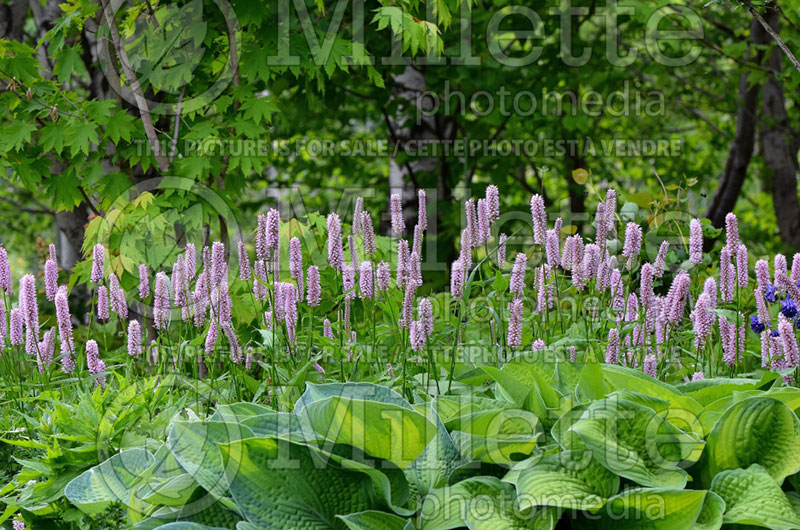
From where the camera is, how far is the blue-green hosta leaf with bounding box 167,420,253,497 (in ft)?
5.81

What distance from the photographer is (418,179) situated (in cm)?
766

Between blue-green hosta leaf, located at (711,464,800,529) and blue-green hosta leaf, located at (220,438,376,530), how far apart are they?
754 millimetres

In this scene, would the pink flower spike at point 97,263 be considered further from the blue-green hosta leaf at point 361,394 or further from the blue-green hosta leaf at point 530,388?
the blue-green hosta leaf at point 530,388

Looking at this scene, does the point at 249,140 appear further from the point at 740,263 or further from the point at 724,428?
the point at 724,428

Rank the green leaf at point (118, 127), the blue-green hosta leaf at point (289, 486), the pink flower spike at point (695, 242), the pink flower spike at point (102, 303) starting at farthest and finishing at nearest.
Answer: the green leaf at point (118, 127), the pink flower spike at point (102, 303), the pink flower spike at point (695, 242), the blue-green hosta leaf at point (289, 486)

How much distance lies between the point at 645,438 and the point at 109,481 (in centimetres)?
129

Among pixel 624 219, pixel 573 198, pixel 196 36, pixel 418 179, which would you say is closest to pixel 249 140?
pixel 196 36

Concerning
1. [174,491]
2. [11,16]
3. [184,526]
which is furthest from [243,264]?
[11,16]

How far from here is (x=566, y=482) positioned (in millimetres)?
1724

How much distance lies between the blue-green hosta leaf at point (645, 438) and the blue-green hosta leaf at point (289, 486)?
0.53 meters

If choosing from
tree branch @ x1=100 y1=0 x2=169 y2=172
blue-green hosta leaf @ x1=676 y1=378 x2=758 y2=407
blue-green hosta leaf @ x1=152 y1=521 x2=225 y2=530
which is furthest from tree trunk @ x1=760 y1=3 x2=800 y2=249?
blue-green hosta leaf @ x1=152 y1=521 x2=225 y2=530

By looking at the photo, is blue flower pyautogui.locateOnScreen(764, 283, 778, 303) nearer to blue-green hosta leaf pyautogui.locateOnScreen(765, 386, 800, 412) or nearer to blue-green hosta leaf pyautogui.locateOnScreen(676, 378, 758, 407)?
blue-green hosta leaf pyautogui.locateOnScreen(676, 378, 758, 407)

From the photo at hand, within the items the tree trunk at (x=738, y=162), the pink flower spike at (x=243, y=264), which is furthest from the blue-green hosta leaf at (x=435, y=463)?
the tree trunk at (x=738, y=162)

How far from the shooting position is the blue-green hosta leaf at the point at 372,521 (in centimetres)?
165
